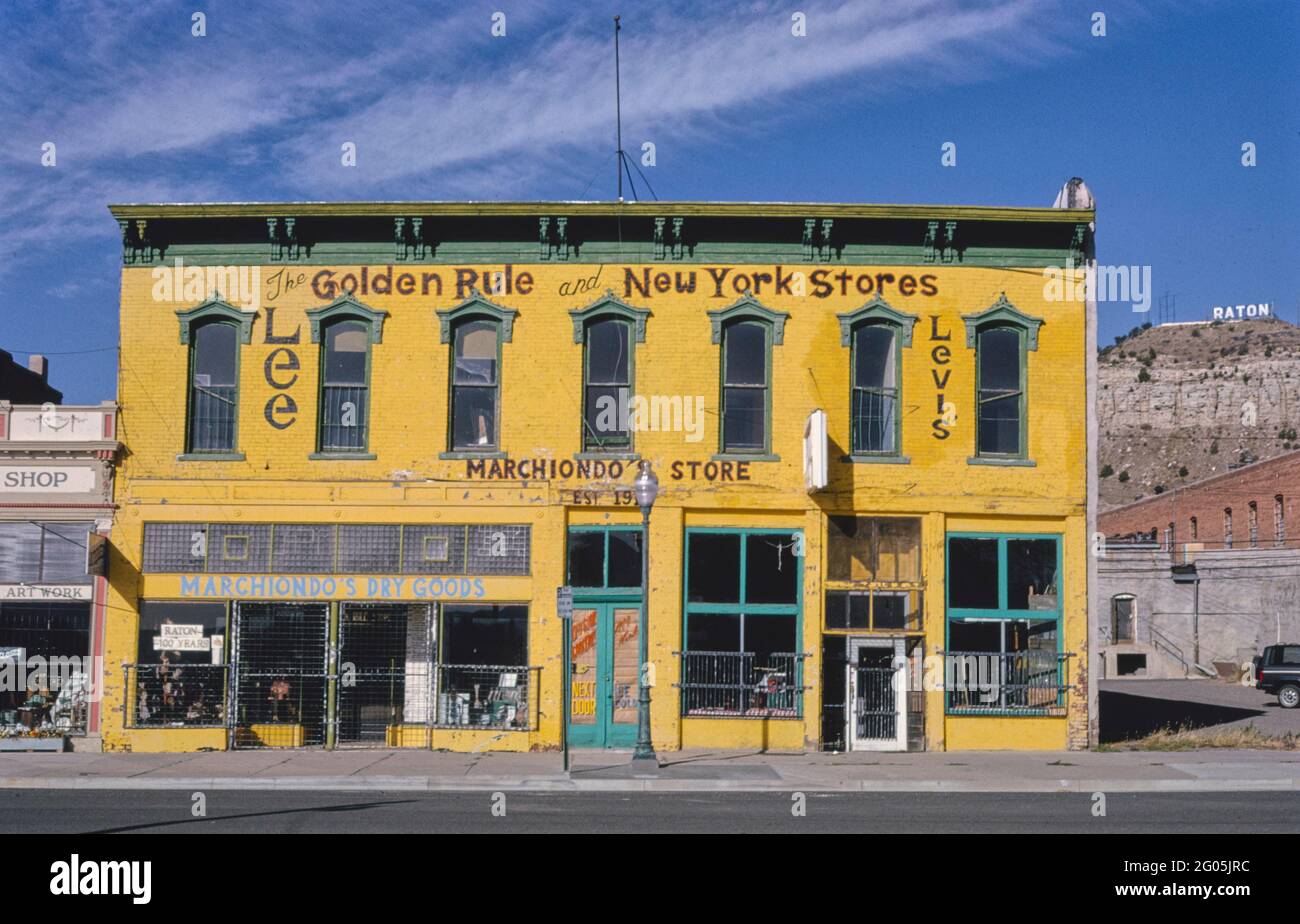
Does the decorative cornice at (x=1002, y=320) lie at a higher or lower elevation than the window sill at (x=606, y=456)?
higher

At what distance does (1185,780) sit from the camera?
65.7ft

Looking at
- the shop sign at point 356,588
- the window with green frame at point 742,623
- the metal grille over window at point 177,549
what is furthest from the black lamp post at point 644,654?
the metal grille over window at point 177,549

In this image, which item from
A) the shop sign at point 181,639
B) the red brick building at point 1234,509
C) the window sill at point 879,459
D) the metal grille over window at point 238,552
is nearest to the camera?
the shop sign at point 181,639

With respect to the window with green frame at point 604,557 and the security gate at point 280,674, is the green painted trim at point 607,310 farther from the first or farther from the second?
the security gate at point 280,674

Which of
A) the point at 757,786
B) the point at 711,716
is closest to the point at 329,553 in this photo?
the point at 711,716

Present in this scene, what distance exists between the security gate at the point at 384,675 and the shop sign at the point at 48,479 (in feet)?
16.8

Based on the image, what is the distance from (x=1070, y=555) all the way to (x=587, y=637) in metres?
8.62

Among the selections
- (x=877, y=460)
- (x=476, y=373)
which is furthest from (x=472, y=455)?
(x=877, y=460)

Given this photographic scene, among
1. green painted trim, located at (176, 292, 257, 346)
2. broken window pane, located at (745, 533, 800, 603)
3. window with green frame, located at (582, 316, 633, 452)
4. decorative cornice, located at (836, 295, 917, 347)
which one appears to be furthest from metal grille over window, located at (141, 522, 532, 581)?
decorative cornice, located at (836, 295, 917, 347)

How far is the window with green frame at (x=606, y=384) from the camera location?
24.4 m

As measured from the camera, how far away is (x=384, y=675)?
23.9 meters

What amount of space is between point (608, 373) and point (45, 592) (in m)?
10.5

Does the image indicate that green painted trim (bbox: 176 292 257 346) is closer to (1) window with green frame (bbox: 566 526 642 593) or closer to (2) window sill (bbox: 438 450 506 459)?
(2) window sill (bbox: 438 450 506 459)
